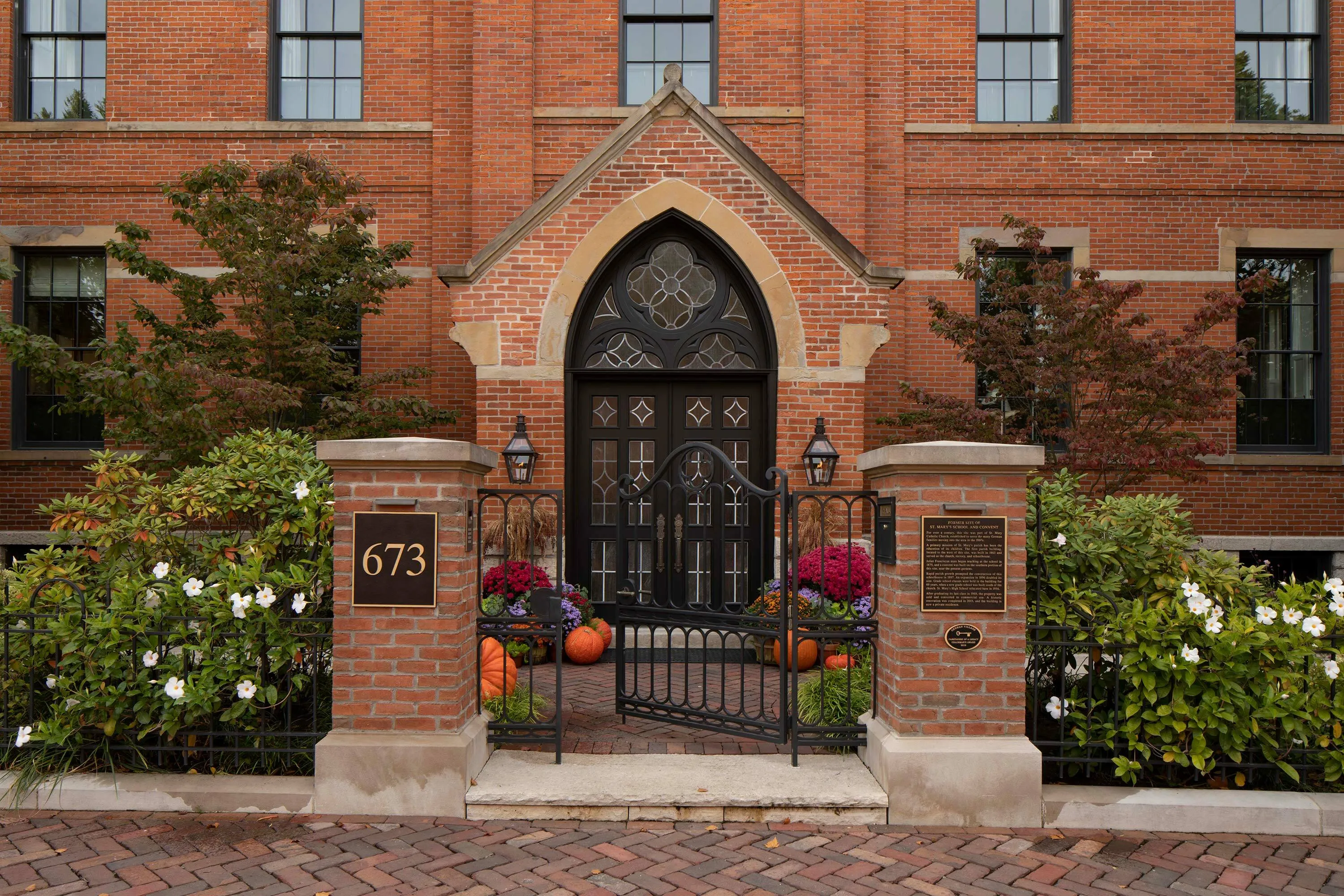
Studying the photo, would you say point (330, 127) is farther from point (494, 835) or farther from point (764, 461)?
point (494, 835)

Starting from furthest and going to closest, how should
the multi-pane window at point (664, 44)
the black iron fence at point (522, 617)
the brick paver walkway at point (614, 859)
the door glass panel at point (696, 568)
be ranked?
1. the multi-pane window at point (664, 44)
2. the door glass panel at point (696, 568)
3. the black iron fence at point (522, 617)
4. the brick paver walkway at point (614, 859)

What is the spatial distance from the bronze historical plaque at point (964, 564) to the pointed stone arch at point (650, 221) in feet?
15.2

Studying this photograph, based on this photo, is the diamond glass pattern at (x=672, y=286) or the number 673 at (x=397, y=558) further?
the diamond glass pattern at (x=672, y=286)

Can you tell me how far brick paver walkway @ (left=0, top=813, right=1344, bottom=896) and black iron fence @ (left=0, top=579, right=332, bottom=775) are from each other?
1.37 feet

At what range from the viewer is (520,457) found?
8820mm

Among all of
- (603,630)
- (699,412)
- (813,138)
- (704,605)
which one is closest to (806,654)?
(603,630)

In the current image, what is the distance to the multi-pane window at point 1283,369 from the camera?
458 inches

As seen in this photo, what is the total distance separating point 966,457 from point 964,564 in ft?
1.84

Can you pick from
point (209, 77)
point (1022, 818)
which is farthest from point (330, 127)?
point (1022, 818)

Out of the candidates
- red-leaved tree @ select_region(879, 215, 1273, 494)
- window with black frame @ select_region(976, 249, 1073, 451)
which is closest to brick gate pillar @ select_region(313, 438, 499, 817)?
red-leaved tree @ select_region(879, 215, 1273, 494)

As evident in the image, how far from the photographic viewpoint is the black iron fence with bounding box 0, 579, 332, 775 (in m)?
4.95

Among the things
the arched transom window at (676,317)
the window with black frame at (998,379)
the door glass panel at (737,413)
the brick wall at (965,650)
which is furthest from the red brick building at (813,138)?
the brick wall at (965,650)

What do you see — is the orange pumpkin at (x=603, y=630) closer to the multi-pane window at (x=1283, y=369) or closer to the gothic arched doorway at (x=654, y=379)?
the gothic arched doorway at (x=654, y=379)

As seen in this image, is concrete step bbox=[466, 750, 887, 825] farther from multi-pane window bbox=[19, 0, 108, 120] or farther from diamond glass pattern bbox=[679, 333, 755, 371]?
multi-pane window bbox=[19, 0, 108, 120]
